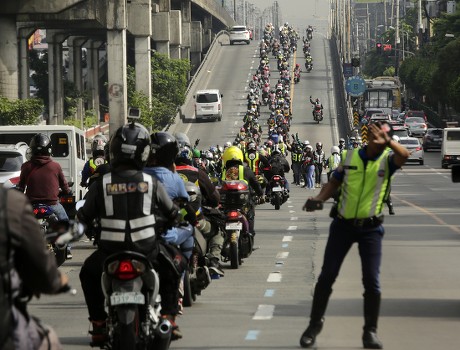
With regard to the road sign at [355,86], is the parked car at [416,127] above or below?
below

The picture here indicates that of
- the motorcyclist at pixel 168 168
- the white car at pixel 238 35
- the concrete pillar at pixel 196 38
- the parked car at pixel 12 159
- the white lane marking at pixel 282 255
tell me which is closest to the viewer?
the motorcyclist at pixel 168 168

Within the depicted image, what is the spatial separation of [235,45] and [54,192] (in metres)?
126

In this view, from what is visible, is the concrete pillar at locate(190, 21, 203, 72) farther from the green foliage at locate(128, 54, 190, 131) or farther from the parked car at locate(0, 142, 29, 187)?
the parked car at locate(0, 142, 29, 187)

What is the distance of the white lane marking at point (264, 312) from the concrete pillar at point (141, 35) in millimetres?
62887

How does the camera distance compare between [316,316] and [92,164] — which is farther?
[92,164]

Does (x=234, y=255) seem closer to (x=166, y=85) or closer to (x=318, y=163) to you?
(x=318, y=163)

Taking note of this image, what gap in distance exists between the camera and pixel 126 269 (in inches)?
373

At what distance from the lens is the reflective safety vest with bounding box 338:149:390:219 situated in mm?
11125

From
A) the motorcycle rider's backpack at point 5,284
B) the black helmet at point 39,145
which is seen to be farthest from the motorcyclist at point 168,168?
the black helmet at point 39,145

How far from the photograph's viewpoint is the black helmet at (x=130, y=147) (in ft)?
32.7

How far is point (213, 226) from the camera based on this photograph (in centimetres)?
1617

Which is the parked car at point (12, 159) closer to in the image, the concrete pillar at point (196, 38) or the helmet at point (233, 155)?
the helmet at point (233, 155)

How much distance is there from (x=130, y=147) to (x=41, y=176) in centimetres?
860

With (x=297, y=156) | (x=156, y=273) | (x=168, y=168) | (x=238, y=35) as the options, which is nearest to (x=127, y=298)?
(x=156, y=273)
